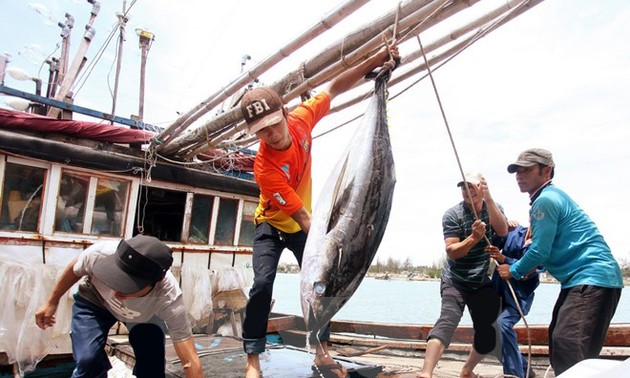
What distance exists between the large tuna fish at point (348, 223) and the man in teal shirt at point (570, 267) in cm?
137

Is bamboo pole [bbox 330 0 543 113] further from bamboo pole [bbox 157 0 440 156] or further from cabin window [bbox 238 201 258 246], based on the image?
cabin window [bbox 238 201 258 246]

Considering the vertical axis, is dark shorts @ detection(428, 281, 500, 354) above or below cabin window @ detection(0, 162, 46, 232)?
below

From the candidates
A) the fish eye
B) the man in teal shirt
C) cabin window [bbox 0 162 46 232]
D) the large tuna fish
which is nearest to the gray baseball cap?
the man in teal shirt

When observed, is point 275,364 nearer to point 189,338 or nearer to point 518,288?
point 189,338

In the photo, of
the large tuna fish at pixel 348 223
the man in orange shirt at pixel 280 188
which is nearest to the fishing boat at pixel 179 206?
the man in orange shirt at pixel 280 188

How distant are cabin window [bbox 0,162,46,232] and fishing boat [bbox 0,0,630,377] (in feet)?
0.04

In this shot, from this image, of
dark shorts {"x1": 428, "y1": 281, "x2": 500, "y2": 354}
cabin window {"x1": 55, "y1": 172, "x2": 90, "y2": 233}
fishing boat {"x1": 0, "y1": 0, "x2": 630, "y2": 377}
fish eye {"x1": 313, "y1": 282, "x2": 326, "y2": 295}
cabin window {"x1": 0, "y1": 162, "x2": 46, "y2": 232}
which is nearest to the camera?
fish eye {"x1": 313, "y1": 282, "x2": 326, "y2": 295}

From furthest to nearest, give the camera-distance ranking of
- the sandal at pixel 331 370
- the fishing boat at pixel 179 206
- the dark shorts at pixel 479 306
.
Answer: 1. the fishing boat at pixel 179 206
2. the dark shorts at pixel 479 306
3. the sandal at pixel 331 370

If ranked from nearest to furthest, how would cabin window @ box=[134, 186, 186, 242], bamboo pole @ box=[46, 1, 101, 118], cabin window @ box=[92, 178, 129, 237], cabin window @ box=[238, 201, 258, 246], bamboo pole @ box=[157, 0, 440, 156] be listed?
bamboo pole @ box=[157, 0, 440, 156] < cabin window @ box=[92, 178, 129, 237] < cabin window @ box=[134, 186, 186, 242] < bamboo pole @ box=[46, 1, 101, 118] < cabin window @ box=[238, 201, 258, 246]

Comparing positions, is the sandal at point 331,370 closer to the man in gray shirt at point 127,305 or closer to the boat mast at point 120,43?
the man in gray shirt at point 127,305

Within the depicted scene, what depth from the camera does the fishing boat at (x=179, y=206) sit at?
4.45m

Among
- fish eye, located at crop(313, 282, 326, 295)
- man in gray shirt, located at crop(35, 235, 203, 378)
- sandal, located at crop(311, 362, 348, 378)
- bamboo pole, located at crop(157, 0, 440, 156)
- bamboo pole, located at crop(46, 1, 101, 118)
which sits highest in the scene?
bamboo pole, located at crop(46, 1, 101, 118)

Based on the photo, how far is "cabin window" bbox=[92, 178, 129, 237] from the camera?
22.3 feet

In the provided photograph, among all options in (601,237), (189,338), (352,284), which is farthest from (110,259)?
(601,237)
